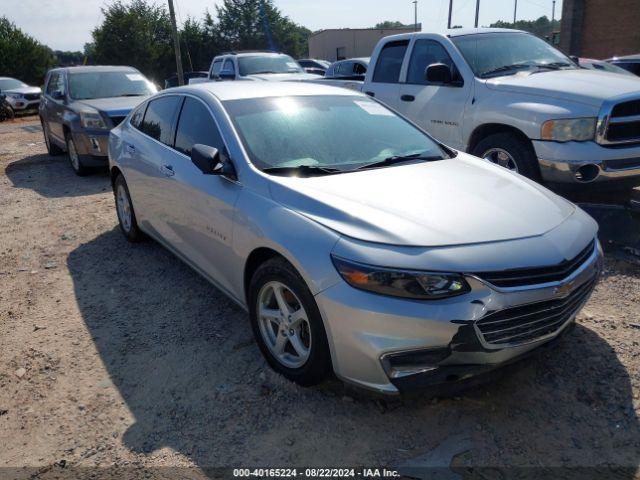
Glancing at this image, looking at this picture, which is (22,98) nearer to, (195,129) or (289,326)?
(195,129)

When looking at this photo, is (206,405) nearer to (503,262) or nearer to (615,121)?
(503,262)

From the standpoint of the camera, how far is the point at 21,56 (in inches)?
1256

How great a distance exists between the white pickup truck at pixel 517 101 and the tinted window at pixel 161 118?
3.06 m

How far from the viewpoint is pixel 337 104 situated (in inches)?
163

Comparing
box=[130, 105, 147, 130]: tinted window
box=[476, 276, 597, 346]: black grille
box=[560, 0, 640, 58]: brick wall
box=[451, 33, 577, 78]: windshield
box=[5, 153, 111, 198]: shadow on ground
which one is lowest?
box=[5, 153, 111, 198]: shadow on ground

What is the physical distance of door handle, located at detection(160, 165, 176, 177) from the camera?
4199 mm

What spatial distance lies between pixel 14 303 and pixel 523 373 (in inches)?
153

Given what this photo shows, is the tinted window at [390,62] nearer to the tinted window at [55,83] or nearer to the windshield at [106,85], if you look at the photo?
the windshield at [106,85]

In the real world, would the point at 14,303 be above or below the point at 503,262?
below

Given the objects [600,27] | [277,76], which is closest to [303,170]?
[277,76]

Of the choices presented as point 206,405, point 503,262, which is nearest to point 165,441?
point 206,405

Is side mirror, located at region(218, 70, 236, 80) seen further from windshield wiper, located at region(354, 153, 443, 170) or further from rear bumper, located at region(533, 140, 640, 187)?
windshield wiper, located at region(354, 153, 443, 170)

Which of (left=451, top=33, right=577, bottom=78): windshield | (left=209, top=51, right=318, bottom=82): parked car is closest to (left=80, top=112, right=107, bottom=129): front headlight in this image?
(left=209, top=51, right=318, bottom=82): parked car

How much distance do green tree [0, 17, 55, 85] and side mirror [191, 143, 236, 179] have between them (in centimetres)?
3408
